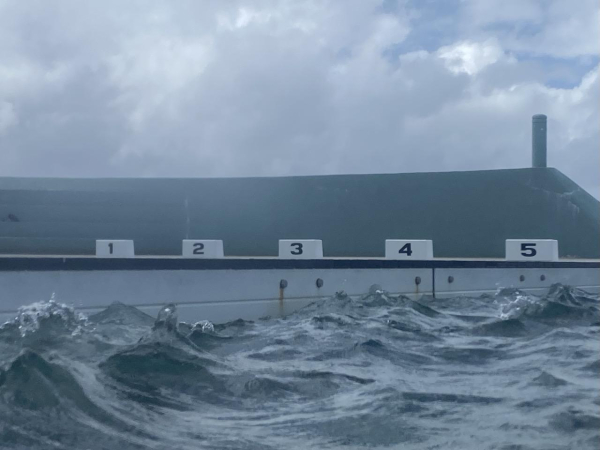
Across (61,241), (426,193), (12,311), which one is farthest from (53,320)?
(426,193)

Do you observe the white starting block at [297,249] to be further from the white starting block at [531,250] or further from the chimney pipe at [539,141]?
the chimney pipe at [539,141]

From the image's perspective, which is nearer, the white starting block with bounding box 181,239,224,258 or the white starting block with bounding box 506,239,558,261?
the white starting block with bounding box 181,239,224,258

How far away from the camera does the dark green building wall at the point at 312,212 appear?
18938mm

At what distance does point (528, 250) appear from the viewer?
14812 mm

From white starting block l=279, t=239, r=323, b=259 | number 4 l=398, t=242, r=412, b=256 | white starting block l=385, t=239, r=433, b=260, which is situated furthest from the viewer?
number 4 l=398, t=242, r=412, b=256

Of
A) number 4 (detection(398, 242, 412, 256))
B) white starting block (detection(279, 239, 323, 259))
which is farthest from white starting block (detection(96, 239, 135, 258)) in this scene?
number 4 (detection(398, 242, 412, 256))

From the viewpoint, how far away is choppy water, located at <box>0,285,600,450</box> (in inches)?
176

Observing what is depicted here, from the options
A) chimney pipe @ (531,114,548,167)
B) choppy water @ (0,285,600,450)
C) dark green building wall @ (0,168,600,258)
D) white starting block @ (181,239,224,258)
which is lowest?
choppy water @ (0,285,600,450)

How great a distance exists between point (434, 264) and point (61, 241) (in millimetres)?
11061

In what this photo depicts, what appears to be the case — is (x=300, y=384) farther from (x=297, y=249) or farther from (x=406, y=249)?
(x=406, y=249)

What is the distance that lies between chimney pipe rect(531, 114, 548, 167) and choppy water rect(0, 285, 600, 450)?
12802mm

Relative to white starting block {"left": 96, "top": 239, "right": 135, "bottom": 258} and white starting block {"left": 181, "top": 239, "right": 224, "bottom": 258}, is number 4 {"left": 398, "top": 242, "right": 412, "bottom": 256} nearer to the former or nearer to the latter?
white starting block {"left": 181, "top": 239, "right": 224, "bottom": 258}

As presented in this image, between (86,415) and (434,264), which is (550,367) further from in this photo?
(434,264)

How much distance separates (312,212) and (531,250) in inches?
285
